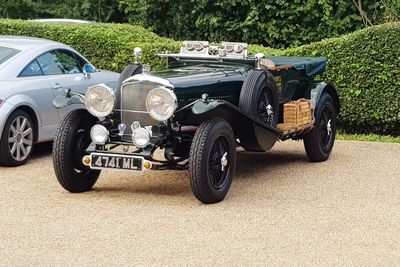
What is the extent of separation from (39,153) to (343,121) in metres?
4.91

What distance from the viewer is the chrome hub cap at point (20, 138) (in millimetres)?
10398

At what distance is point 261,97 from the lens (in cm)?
945

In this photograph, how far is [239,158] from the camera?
11.3 meters

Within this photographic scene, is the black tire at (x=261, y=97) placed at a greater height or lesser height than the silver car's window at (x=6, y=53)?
lesser

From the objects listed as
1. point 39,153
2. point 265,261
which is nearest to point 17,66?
point 39,153

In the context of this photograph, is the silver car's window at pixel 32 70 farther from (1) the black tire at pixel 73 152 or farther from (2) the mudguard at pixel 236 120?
(2) the mudguard at pixel 236 120

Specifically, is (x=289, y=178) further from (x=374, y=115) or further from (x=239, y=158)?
(x=374, y=115)

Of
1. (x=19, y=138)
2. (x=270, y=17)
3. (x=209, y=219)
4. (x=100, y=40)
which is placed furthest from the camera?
(x=270, y=17)

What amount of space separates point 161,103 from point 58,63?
3.56m

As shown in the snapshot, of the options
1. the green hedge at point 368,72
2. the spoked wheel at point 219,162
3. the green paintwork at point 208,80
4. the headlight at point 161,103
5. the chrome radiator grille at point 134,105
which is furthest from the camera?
the green hedge at point 368,72

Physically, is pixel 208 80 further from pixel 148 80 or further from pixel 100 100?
pixel 100 100

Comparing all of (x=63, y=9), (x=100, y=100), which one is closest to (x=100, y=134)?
(x=100, y=100)

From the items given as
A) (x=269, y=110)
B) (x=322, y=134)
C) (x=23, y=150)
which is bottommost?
(x=23, y=150)

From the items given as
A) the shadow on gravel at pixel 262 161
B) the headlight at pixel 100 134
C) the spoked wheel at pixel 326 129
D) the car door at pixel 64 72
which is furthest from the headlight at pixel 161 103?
the spoked wheel at pixel 326 129
